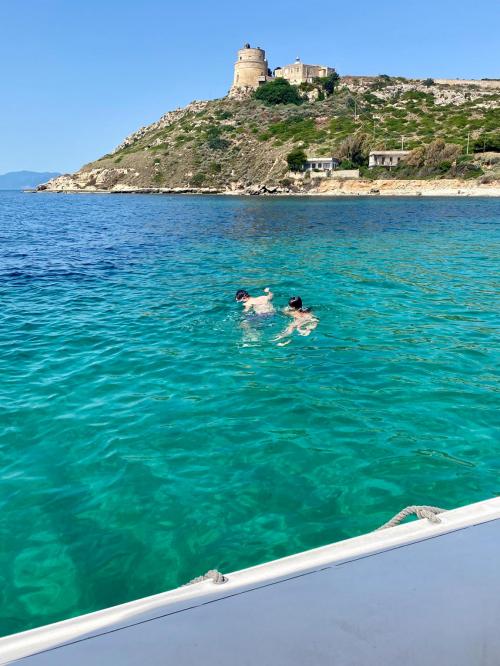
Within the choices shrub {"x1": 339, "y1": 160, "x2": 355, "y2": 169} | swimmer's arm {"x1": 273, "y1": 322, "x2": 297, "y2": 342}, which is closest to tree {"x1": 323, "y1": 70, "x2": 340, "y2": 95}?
shrub {"x1": 339, "y1": 160, "x2": 355, "y2": 169}

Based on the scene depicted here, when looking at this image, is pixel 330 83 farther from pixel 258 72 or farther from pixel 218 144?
pixel 218 144

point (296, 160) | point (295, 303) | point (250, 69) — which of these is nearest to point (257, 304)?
point (295, 303)

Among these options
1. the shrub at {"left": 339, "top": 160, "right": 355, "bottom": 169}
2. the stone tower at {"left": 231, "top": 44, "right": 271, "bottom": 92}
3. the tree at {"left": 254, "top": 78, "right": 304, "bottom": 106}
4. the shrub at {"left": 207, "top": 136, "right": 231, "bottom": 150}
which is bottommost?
the shrub at {"left": 339, "top": 160, "right": 355, "bottom": 169}

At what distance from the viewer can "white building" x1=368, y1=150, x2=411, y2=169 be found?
280 feet

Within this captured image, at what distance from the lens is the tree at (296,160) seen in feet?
297

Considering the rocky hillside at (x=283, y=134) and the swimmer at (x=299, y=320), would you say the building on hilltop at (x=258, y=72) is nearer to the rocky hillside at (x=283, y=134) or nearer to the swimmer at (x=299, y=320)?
the rocky hillside at (x=283, y=134)

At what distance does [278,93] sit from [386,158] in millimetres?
58985

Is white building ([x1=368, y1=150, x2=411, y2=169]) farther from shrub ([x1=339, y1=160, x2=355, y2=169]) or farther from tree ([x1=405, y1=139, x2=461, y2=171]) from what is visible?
shrub ([x1=339, y1=160, x2=355, y2=169])

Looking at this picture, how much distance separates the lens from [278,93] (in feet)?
433

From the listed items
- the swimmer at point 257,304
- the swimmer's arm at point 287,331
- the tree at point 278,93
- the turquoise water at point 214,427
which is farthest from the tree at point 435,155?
the swimmer's arm at point 287,331

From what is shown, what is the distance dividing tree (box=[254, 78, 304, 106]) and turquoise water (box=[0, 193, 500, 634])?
130 m

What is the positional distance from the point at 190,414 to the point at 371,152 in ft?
288

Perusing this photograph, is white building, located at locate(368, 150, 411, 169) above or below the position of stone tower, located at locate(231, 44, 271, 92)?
below

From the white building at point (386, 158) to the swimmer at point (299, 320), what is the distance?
81.3 meters
